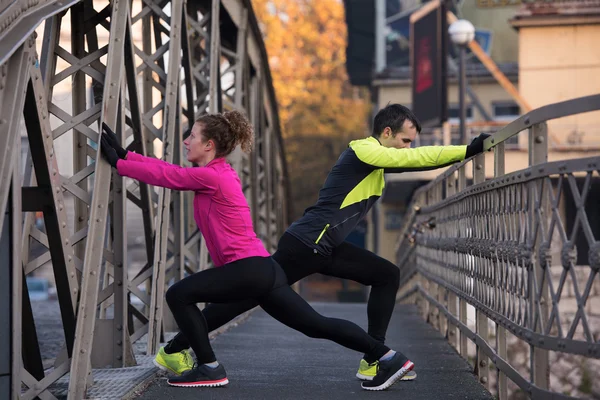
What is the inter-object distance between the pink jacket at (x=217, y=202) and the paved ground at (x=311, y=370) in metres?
0.70

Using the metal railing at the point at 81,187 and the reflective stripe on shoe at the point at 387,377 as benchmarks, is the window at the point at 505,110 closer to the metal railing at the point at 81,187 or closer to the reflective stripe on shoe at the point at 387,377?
the metal railing at the point at 81,187

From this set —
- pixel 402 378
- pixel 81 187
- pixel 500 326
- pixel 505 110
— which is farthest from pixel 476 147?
pixel 505 110

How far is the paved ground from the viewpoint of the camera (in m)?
5.68

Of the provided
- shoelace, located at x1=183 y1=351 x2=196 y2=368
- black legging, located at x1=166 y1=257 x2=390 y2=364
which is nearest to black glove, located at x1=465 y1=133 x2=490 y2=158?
black legging, located at x1=166 y1=257 x2=390 y2=364

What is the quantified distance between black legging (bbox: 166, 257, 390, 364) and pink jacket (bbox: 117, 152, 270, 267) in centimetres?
8

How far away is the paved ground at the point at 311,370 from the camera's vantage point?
568cm

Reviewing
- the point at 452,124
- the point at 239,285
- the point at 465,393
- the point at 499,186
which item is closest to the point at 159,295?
the point at 239,285

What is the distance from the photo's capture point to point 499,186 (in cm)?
525

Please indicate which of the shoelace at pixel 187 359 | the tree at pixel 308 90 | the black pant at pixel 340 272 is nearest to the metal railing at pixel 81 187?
the shoelace at pixel 187 359

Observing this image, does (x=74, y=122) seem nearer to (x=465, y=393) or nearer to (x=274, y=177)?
(x=465, y=393)

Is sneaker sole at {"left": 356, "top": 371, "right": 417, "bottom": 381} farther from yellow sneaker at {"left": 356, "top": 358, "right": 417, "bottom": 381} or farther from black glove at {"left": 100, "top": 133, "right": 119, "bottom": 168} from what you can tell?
black glove at {"left": 100, "top": 133, "right": 119, "bottom": 168}

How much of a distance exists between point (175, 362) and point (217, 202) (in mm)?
922

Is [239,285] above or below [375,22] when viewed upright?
below

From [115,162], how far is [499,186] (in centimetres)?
179
